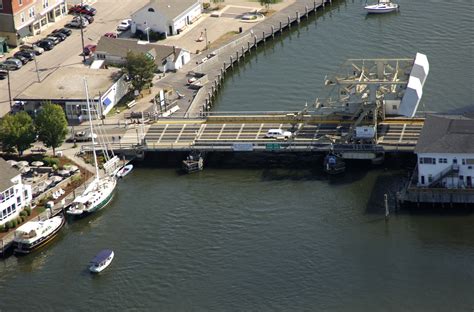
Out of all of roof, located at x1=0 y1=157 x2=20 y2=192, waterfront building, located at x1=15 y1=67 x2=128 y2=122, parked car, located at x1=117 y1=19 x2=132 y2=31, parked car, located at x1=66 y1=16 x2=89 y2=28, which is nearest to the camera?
roof, located at x1=0 y1=157 x2=20 y2=192

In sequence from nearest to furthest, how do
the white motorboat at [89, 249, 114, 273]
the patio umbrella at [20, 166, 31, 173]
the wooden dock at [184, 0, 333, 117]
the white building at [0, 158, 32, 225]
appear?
the white motorboat at [89, 249, 114, 273] → the white building at [0, 158, 32, 225] → the patio umbrella at [20, 166, 31, 173] → the wooden dock at [184, 0, 333, 117]

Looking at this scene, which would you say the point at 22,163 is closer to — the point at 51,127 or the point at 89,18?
the point at 51,127

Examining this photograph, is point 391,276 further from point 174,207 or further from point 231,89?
point 231,89

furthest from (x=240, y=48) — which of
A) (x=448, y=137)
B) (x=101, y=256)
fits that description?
(x=101, y=256)

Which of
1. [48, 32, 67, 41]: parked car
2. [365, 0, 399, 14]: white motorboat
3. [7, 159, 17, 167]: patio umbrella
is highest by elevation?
[365, 0, 399, 14]: white motorboat

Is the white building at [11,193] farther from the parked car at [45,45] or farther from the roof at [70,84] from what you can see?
the parked car at [45,45]

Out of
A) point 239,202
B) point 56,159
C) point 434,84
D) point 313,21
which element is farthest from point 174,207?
point 313,21

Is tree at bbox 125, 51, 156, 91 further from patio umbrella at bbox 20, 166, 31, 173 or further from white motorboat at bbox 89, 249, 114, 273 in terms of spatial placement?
white motorboat at bbox 89, 249, 114, 273

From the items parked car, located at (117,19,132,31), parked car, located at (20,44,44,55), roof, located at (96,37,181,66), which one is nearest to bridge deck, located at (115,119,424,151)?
→ roof, located at (96,37,181,66)
